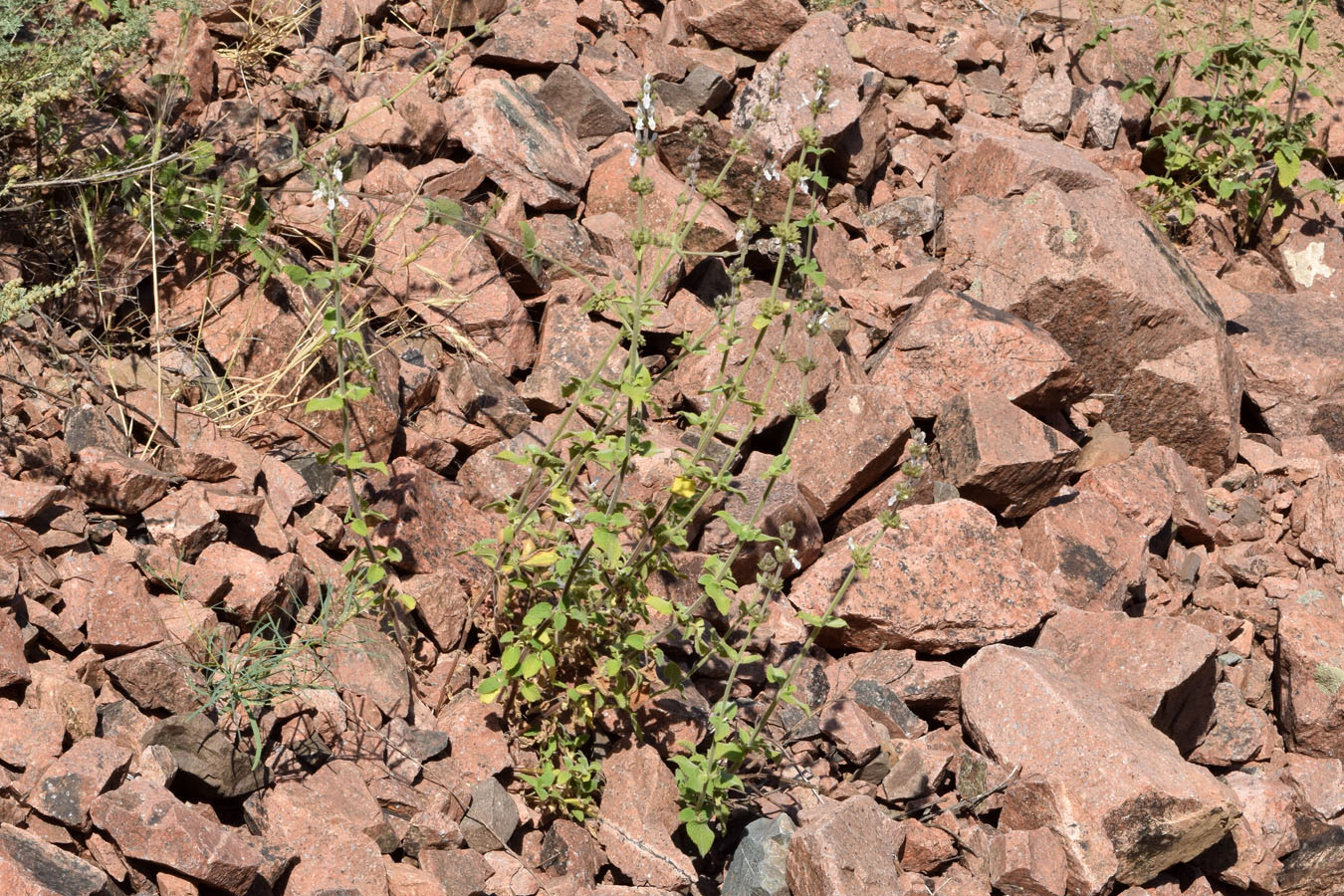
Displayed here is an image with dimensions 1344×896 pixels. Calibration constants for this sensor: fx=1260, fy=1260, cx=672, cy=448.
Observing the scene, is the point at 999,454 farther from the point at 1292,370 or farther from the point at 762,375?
the point at 1292,370

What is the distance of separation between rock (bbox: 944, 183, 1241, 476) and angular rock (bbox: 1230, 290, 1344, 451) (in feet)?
1.51

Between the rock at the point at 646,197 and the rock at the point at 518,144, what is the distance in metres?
0.09

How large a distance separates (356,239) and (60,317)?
3.45ft

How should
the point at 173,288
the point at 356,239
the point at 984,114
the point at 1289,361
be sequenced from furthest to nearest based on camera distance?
the point at 984,114 < the point at 1289,361 < the point at 356,239 < the point at 173,288

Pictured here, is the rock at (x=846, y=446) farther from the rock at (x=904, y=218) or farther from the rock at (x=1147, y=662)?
the rock at (x=904, y=218)

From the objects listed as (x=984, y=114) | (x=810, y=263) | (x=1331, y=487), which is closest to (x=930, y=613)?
(x=810, y=263)

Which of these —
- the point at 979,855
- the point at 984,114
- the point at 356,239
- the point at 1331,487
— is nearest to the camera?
the point at 979,855

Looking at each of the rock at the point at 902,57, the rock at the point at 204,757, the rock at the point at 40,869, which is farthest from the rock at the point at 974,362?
the rock at the point at 40,869

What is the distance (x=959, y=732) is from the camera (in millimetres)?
4250

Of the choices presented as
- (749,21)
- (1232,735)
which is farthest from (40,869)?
(749,21)

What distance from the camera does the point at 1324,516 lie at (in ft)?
17.8

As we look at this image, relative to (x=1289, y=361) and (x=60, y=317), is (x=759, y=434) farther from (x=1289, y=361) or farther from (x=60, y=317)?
(x=1289, y=361)

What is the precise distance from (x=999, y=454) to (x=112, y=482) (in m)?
3.00

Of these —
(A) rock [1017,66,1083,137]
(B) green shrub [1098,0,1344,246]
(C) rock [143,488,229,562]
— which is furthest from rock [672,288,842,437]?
(A) rock [1017,66,1083,137]
